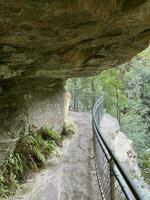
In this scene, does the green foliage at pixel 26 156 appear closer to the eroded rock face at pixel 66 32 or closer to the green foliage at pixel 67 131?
the eroded rock face at pixel 66 32

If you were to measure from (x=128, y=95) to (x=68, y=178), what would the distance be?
20367 mm

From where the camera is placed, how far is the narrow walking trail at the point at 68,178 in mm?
7191

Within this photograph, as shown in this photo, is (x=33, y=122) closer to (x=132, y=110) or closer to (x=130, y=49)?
(x=130, y=49)

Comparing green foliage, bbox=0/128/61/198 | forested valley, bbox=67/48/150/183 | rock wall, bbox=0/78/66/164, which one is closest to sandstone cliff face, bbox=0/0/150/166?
rock wall, bbox=0/78/66/164

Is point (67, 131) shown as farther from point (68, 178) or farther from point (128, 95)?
point (128, 95)

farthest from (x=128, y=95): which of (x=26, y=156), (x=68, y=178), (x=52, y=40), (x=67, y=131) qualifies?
(x=52, y=40)

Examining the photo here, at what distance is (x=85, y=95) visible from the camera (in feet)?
70.4

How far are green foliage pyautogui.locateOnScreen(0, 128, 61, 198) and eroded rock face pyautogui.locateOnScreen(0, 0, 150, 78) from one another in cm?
177

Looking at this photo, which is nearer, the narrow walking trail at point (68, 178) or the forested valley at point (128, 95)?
the narrow walking trail at point (68, 178)

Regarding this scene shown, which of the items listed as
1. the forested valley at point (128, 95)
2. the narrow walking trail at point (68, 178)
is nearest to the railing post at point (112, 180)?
the narrow walking trail at point (68, 178)

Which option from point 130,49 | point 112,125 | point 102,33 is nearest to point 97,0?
point 102,33

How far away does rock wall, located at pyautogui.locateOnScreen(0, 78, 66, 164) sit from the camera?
8.69m

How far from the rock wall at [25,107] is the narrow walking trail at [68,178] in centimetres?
100

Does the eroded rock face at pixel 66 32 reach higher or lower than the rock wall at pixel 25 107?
higher
